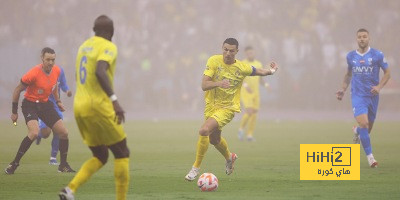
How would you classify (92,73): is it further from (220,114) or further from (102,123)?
(220,114)

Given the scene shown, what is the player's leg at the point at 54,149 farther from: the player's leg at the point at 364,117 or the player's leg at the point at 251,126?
the player's leg at the point at 251,126

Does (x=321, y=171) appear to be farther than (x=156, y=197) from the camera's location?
Yes

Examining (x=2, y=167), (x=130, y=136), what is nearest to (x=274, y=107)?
(x=130, y=136)

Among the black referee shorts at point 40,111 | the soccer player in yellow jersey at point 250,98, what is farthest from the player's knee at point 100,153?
the soccer player in yellow jersey at point 250,98

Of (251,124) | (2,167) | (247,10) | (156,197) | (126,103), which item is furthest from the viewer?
(247,10)

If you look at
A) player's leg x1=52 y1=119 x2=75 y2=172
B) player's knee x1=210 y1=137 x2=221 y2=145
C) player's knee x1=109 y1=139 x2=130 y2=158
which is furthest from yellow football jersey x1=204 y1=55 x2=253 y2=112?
player's knee x1=109 y1=139 x2=130 y2=158

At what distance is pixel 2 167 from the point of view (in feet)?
54.5

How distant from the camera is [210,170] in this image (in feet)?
52.6

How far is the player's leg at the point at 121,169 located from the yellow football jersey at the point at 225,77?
14.1ft

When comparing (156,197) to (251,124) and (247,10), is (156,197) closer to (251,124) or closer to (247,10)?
(251,124)

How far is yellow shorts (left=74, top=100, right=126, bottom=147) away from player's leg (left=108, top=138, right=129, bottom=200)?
0.30 ft

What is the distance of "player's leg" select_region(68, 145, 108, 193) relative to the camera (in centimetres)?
988

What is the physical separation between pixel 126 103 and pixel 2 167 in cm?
2885

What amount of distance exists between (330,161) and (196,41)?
34.6 metres
